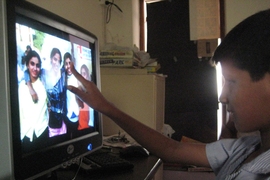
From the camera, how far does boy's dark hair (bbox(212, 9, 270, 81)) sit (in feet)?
2.33

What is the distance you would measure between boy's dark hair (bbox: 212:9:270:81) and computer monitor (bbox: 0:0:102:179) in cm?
51

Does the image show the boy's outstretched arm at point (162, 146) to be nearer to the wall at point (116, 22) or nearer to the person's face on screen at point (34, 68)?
the person's face on screen at point (34, 68)

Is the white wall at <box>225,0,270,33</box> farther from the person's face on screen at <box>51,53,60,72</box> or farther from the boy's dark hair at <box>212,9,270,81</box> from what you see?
the person's face on screen at <box>51,53,60,72</box>

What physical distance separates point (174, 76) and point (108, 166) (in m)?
1.84

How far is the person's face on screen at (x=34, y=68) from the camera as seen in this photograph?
648mm

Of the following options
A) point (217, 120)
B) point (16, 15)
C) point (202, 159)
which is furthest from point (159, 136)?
point (217, 120)

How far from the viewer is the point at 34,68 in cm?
66

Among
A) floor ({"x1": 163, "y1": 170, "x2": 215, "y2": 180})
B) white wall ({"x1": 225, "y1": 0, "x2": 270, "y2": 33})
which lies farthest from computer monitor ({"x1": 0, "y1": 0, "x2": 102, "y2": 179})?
white wall ({"x1": 225, "y1": 0, "x2": 270, "y2": 33})

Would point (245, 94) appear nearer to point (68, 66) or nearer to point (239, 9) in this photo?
point (68, 66)

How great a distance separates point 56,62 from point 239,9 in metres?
2.17

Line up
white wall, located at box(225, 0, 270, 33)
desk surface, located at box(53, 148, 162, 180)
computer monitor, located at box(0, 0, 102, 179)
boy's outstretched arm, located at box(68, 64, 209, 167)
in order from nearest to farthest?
computer monitor, located at box(0, 0, 102, 179), desk surface, located at box(53, 148, 162, 180), boy's outstretched arm, located at box(68, 64, 209, 167), white wall, located at box(225, 0, 270, 33)

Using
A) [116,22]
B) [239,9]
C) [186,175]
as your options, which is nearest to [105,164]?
[186,175]

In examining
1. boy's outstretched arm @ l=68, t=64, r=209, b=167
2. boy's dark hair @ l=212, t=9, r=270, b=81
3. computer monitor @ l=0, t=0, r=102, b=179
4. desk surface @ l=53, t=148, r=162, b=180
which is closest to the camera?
computer monitor @ l=0, t=0, r=102, b=179

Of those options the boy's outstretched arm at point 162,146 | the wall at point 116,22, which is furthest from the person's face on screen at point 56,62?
the wall at point 116,22
